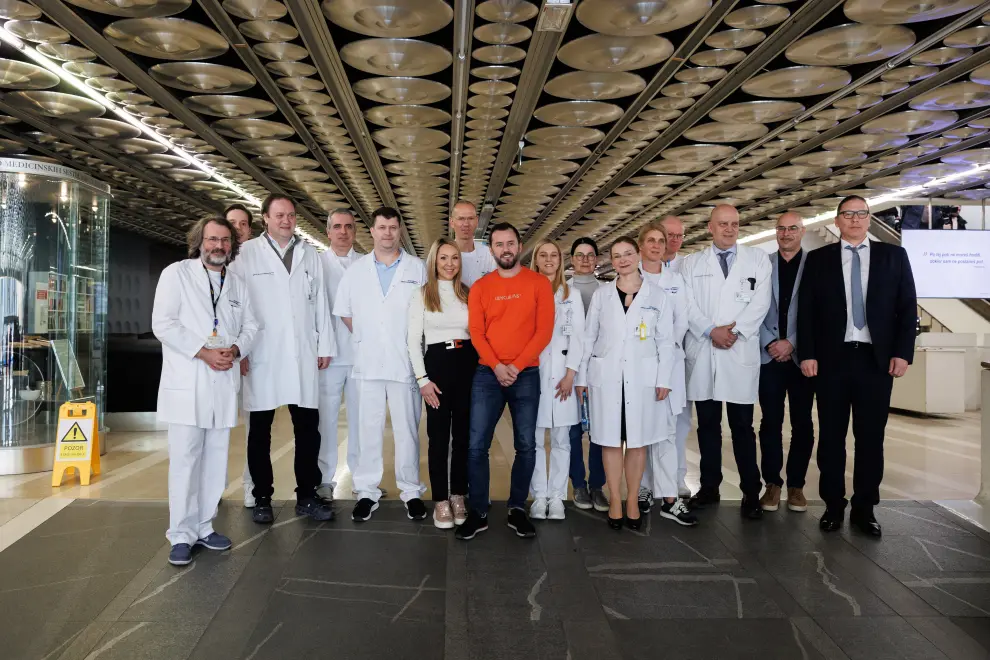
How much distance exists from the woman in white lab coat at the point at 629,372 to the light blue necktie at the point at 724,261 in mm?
549

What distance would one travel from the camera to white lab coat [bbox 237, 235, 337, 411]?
11.8 ft

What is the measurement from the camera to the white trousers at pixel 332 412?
13.3 feet

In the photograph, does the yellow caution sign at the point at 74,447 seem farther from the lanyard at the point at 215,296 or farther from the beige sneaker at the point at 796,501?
the beige sneaker at the point at 796,501

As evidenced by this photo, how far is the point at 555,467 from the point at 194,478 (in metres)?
1.78

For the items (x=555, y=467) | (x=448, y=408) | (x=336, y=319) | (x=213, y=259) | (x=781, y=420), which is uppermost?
(x=213, y=259)

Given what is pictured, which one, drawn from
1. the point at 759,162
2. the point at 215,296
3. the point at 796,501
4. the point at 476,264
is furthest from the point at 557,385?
the point at 759,162

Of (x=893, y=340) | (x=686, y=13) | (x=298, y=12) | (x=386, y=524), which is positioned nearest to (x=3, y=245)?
(x=298, y=12)

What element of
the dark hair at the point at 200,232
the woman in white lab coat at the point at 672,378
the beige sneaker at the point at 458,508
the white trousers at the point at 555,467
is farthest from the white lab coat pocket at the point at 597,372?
the dark hair at the point at 200,232

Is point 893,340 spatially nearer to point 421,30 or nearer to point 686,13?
point 686,13

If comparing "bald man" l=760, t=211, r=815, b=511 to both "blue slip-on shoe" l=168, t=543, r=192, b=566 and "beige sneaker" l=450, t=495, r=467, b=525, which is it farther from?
"blue slip-on shoe" l=168, t=543, r=192, b=566

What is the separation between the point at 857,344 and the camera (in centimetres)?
359

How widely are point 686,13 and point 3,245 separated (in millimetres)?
5595

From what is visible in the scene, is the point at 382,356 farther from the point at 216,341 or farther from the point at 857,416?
the point at 857,416

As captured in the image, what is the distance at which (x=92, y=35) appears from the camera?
4.82 m
